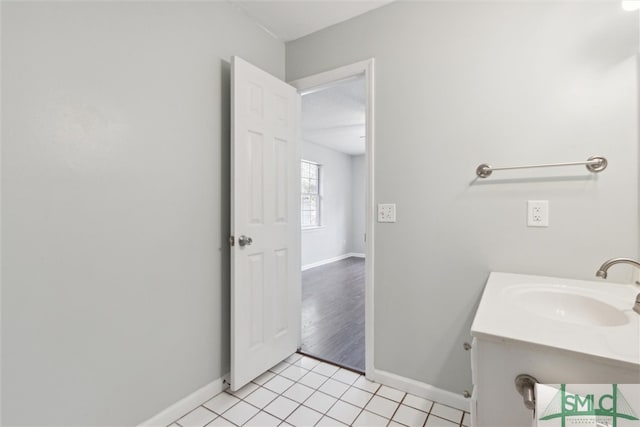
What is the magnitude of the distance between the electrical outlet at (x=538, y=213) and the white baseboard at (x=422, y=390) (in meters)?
1.00

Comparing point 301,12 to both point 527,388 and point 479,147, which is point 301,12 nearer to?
point 479,147

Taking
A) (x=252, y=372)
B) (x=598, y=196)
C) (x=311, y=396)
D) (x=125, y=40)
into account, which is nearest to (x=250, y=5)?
(x=125, y=40)

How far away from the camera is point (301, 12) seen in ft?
6.23

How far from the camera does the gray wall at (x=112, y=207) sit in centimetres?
105

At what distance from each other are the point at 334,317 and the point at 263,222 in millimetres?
1586

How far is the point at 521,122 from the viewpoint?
1469 millimetres

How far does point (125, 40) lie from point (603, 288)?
7.57 feet

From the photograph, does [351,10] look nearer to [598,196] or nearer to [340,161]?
[598,196]

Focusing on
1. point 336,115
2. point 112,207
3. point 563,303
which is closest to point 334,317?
point 563,303

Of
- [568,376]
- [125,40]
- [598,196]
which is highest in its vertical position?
[125,40]

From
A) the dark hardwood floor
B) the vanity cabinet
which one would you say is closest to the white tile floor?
the dark hardwood floor

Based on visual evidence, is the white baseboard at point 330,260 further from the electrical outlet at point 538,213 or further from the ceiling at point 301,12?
the electrical outlet at point 538,213

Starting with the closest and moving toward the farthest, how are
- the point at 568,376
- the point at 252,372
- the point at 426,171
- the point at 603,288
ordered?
the point at 568,376, the point at 603,288, the point at 426,171, the point at 252,372

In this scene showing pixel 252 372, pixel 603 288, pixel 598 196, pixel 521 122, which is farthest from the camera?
pixel 252 372
